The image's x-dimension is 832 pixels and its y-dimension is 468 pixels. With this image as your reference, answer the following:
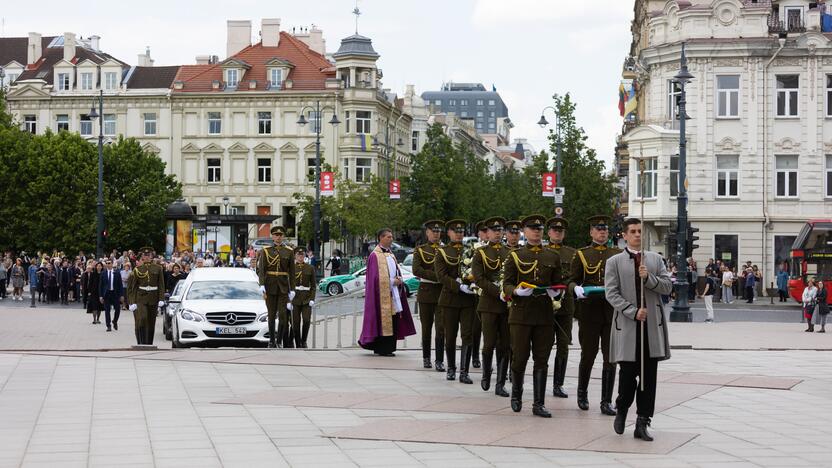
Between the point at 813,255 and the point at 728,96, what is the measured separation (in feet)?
34.3

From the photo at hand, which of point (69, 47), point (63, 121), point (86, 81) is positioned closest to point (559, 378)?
point (86, 81)

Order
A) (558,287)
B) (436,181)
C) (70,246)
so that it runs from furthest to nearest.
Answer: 1. (436,181)
2. (70,246)
3. (558,287)

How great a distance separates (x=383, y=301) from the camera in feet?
59.7

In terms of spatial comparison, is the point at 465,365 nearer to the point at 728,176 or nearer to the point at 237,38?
the point at 728,176

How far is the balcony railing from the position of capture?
169ft

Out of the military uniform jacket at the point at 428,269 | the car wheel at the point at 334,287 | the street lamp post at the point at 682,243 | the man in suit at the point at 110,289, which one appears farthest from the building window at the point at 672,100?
the military uniform jacket at the point at 428,269

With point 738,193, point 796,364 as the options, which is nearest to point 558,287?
point 796,364

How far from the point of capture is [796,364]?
62.2ft

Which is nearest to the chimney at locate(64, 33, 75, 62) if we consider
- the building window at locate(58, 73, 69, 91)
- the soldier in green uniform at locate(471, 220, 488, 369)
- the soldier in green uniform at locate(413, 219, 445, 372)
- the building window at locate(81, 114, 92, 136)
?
the building window at locate(58, 73, 69, 91)

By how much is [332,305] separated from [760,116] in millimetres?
33516

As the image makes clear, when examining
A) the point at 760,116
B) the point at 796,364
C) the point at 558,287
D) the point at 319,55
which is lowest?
the point at 796,364

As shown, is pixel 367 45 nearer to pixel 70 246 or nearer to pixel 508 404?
pixel 70 246

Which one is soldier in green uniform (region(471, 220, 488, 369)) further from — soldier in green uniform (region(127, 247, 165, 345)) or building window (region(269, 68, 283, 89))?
building window (region(269, 68, 283, 89))

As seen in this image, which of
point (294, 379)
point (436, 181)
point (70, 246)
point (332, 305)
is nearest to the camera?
point (294, 379)
